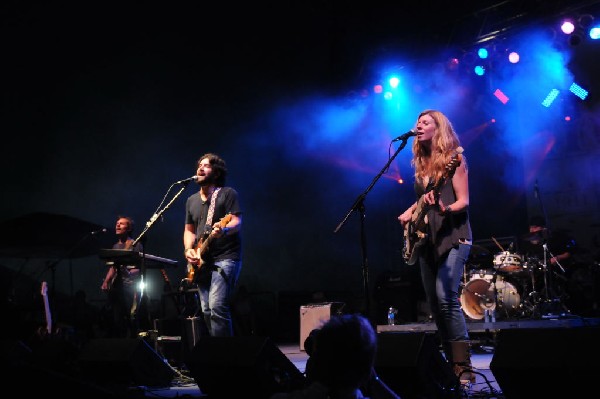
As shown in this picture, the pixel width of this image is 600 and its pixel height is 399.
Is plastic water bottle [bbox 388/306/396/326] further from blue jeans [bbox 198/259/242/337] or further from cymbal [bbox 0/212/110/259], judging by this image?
blue jeans [bbox 198/259/242/337]

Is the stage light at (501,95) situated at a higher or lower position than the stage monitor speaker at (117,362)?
higher

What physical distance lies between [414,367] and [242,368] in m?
1.04

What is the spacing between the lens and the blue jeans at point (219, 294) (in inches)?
205

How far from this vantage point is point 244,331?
37.5 ft

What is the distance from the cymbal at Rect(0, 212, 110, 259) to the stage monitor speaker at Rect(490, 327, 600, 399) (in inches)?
324

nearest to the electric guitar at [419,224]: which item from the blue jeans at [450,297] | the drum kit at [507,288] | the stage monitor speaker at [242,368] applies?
the blue jeans at [450,297]

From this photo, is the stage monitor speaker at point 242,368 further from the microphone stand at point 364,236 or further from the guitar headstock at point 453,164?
the guitar headstock at point 453,164

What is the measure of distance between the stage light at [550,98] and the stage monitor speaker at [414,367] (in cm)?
901

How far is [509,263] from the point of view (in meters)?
9.97

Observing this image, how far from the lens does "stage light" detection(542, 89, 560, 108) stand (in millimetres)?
11492

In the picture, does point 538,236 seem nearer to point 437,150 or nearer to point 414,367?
point 437,150

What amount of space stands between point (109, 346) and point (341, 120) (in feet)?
29.8

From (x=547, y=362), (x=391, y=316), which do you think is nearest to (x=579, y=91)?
(x=391, y=316)

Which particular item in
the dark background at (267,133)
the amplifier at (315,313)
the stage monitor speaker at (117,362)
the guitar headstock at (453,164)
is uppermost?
the dark background at (267,133)
